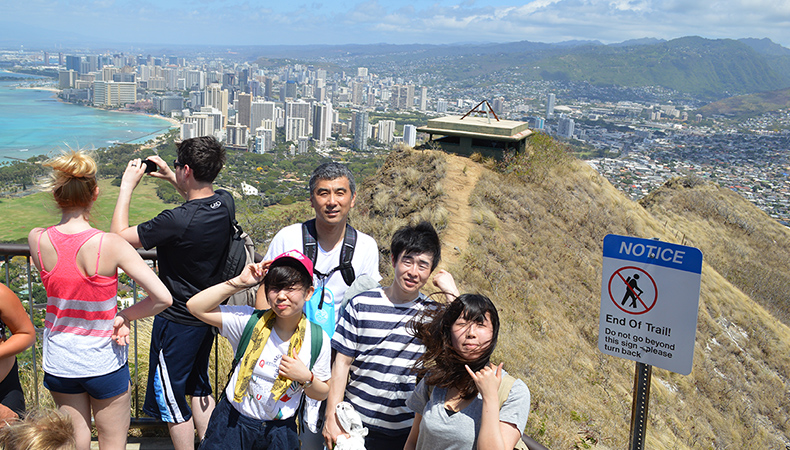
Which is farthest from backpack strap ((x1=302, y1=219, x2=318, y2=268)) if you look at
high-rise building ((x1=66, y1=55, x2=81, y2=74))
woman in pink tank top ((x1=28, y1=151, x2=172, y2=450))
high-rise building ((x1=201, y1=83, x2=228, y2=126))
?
high-rise building ((x1=66, y1=55, x2=81, y2=74))

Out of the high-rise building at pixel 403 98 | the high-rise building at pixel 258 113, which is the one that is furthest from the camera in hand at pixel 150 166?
the high-rise building at pixel 403 98

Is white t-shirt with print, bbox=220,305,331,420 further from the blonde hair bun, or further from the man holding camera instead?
the blonde hair bun

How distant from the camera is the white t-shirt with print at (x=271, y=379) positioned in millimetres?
2535

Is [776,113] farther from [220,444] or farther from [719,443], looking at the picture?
[220,444]

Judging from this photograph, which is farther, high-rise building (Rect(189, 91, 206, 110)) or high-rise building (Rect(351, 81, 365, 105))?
high-rise building (Rect(351, 81, 365, 105))

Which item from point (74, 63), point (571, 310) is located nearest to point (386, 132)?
point (571, 310)

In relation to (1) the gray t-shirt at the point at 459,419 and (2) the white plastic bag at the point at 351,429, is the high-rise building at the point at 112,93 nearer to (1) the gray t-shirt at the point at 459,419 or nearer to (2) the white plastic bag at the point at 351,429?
(2) the white plastic bag at the point at 351,429

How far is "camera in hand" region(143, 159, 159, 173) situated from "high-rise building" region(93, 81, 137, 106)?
131961mm

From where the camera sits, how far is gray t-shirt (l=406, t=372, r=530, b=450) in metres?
2.22

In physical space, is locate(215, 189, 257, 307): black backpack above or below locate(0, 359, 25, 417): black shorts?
above

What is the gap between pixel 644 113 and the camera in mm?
119188

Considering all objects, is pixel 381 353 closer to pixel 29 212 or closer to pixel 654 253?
pixel 654 253

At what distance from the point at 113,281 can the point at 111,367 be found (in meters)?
0.45

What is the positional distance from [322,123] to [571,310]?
82.3 m
